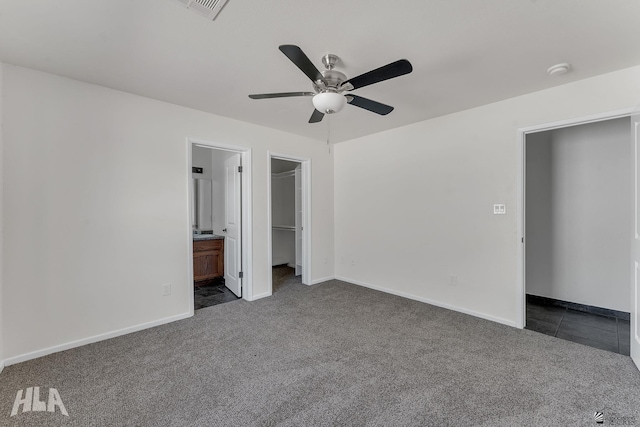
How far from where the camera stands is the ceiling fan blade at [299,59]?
1.56m

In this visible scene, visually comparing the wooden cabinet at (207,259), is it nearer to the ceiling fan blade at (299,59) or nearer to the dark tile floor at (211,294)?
the dark tile floor at (211,294)

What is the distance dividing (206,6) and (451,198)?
3.15m

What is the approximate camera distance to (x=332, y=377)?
212cm

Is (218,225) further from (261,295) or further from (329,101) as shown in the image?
(329,101)

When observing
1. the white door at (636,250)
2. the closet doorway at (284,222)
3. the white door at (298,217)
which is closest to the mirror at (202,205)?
the closet doorway at (284,222)

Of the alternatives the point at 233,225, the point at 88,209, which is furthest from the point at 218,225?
the point at 88,209

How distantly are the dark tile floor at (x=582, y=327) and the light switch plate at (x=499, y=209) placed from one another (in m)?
1.23

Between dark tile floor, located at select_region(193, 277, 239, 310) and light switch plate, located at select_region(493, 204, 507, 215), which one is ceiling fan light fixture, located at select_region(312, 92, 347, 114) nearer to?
light switch plate, located at select_region(493, 204, 507, 215)

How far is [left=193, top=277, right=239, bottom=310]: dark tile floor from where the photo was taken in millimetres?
3783

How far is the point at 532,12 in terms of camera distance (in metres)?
1.71

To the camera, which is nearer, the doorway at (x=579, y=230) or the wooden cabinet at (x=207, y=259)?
the doorway at (x=579, y=230)

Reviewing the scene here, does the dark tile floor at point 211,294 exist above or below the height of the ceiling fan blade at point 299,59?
below

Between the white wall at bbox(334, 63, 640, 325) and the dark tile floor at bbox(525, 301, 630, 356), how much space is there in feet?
1.36

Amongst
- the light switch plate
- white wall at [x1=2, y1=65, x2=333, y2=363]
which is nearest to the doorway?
the light switch plate
